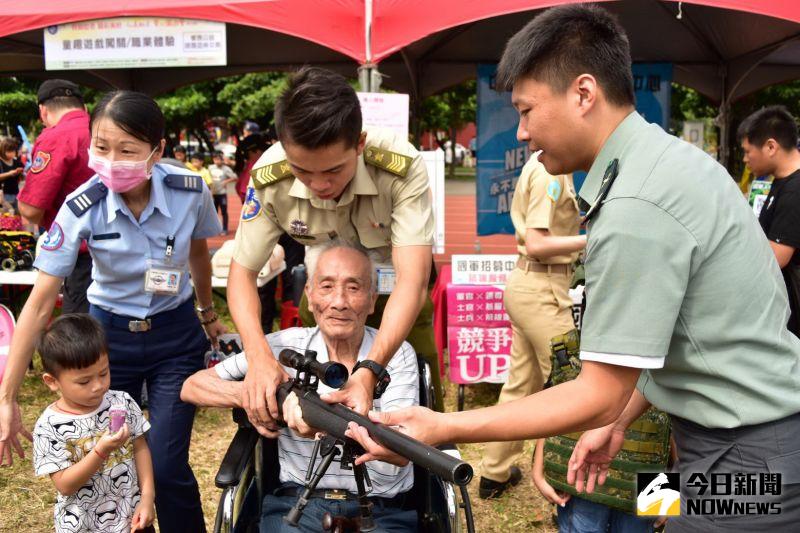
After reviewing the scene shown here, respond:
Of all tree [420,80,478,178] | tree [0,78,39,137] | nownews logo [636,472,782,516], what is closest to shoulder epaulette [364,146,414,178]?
nownews logo [636,472,782,516]

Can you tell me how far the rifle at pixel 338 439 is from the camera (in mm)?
1229

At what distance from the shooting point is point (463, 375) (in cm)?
463

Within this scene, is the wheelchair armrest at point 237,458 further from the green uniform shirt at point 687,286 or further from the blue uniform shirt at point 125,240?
the green uniform shirt at point 687,286

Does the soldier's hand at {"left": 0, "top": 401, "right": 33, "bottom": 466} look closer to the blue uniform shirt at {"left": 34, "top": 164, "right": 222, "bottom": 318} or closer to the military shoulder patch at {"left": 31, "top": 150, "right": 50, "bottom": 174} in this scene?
the blue uniform shirt at {"left": 34, "top": 164, "right": 222, "bottom": 318}

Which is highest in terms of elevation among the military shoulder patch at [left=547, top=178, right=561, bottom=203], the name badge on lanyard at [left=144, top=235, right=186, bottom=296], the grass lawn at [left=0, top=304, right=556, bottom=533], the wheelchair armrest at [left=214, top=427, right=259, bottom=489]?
the military shoulder patch at [left=547, top=178, right=561, bottom=203]

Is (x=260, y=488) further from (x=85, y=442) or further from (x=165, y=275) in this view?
(x=165, y=275)

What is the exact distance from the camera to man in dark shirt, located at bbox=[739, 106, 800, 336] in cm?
358

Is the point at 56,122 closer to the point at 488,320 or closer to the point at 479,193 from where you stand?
the point at 488,320

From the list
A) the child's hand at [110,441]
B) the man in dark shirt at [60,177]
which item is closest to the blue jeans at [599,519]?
the child's hand at [110,441]

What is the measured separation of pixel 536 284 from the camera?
3551 mm

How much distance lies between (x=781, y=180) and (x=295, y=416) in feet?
10.0

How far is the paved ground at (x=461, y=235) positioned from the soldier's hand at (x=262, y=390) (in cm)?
646

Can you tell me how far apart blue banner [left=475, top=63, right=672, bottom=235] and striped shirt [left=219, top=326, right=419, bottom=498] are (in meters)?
5.40

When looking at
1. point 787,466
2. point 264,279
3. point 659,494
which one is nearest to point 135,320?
point 659,494
